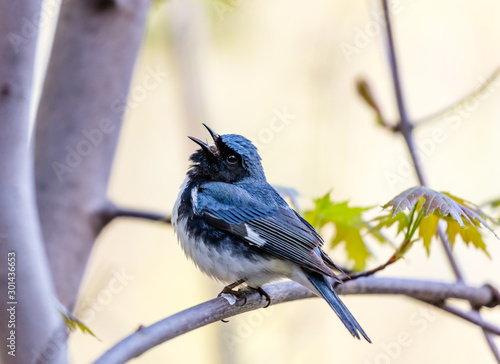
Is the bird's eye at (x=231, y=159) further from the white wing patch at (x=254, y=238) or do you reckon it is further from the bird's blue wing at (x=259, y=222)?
the white wing patch at (x=254, y=238)

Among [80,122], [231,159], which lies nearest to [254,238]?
[231,159]

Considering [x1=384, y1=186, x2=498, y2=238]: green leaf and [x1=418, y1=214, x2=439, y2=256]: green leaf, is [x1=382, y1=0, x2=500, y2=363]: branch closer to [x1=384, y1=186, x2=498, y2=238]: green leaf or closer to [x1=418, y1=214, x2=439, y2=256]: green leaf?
[x1=418, y1=214, x2=439, y2=256]: green leaf

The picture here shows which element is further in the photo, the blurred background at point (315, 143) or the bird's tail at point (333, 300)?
the blurred background at point (315, 143)

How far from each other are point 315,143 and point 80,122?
84.6 inches

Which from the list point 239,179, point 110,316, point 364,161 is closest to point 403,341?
point 364,161

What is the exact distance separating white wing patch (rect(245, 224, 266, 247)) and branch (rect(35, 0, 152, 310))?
0.62 meters

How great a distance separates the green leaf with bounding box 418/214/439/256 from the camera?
1767mm

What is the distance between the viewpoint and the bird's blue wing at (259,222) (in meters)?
1.96

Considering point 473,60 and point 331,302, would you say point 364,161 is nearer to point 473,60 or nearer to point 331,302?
point 473,60

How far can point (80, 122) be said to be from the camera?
223cm

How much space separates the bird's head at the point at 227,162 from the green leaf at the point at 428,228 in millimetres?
804

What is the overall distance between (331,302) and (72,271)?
1.05 m

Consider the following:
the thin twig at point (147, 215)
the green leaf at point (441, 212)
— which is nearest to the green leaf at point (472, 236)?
the green leaf at point (441, 212)

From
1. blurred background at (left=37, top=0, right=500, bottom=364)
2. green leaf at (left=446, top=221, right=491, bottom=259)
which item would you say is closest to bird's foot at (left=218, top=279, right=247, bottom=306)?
green leaf at (left=446, top=221, right=491, bottom=259)
